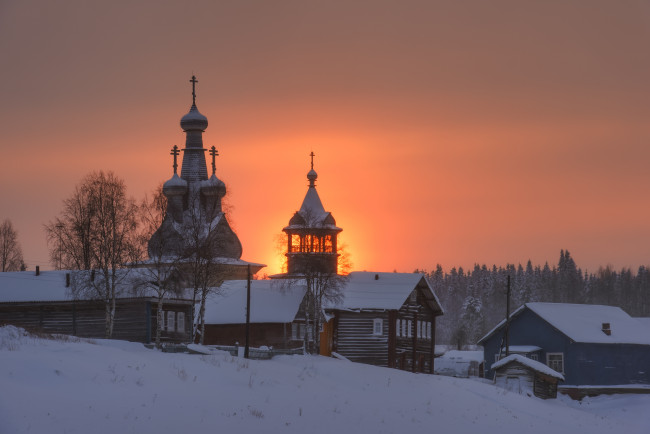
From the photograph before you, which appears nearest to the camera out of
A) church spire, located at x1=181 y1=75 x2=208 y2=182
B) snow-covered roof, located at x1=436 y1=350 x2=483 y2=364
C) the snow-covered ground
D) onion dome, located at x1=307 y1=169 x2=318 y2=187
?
the snow-covered ground

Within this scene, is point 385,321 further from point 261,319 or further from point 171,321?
point 171,321

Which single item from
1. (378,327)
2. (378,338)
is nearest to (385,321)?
(378,327)

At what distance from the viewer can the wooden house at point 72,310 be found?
59125 mm

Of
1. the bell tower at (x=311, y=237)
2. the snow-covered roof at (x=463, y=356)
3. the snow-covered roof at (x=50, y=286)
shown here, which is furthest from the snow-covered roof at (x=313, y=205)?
the snow-covered roof at (x=463, y=356)

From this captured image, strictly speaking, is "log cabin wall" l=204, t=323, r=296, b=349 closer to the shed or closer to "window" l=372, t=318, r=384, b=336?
"window" l=372, t=318, r=384, b=336

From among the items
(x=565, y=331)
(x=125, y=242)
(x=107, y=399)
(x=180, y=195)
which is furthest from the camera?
(x=180, y=195)

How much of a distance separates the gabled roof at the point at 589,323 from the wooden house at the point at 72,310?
26.2 metres

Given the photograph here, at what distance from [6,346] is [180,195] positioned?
45.6m

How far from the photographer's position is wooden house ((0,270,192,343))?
5912 centimetres

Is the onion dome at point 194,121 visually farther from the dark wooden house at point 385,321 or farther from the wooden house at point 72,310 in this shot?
the wooden house at point 72,310

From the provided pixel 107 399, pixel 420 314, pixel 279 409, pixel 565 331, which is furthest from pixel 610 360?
pixel 107 399

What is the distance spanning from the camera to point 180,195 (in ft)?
272

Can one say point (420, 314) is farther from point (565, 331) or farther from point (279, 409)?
point (279, 409)

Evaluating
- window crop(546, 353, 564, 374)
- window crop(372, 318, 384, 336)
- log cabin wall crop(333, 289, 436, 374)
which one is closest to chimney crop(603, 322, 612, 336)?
window crop(546, 353, 564, 374)
